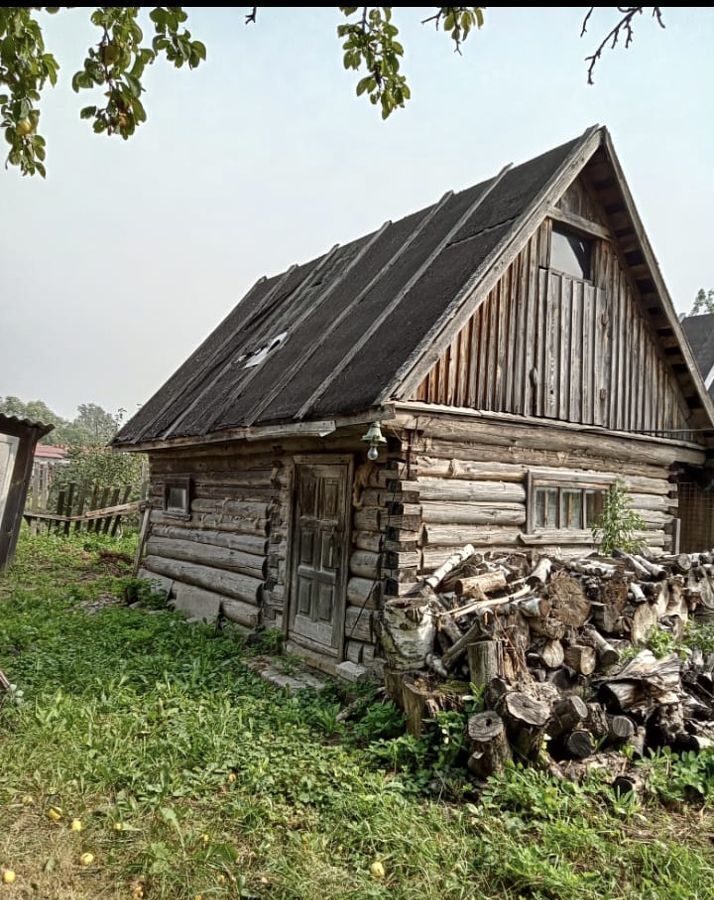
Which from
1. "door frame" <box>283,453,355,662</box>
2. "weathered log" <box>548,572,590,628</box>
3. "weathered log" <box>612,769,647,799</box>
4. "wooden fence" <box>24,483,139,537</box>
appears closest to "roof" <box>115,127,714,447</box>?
"door frame" <box>283,453,355,662</box>

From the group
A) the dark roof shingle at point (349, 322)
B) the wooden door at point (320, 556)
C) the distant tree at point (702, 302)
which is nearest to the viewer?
the dark roof shingle at point (349, 322)

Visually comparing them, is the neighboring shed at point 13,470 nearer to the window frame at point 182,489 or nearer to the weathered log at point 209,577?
the window frame at point 182,489

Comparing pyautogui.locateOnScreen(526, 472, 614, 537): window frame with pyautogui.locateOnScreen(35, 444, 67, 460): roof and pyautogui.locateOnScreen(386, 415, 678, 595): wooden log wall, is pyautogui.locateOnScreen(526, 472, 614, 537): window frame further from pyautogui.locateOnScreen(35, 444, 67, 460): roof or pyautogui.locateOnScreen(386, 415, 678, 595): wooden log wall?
pyautogui.locateOnScreen(35, 444, 67, 460): roof

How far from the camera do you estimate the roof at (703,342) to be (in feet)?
63.7

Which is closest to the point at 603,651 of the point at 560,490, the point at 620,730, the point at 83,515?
the point at 620,730

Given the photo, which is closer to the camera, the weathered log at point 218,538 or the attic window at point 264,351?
the weathered log at point 218,538

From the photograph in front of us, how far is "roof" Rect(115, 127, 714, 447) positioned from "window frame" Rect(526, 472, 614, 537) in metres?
2.40

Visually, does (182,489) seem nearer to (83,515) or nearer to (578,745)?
(83,515)

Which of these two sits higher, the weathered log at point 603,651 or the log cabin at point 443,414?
the log cabin at point 443,414

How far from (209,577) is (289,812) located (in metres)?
6.20

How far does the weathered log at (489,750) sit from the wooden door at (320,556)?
9.37ft

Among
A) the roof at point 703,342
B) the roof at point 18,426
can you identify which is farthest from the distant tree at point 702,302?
the roof at point 18,426

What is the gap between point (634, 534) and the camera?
378 inches

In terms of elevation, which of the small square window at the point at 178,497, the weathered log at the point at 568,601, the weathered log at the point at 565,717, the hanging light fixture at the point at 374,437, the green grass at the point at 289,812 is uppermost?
the hanging light fixture at the point at 374,437
